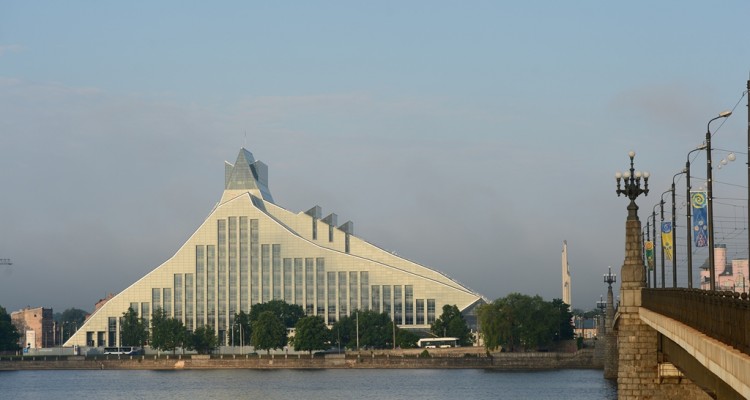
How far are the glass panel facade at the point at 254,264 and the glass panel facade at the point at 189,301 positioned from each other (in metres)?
8.32

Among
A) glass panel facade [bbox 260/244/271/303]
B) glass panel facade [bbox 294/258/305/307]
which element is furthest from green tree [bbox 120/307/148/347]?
glass panel facade [bbox 294/258/305/307]

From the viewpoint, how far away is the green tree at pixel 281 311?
161250 millimetres

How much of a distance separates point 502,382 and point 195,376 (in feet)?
125

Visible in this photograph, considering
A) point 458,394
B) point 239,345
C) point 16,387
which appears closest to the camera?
point 458,394

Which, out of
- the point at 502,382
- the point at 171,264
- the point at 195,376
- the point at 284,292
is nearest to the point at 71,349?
the point at 171,264

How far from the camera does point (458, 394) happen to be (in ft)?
311

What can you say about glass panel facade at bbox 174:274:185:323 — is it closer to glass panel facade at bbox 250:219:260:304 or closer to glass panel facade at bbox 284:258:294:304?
glass panel facade at bbox 250:219:260:304

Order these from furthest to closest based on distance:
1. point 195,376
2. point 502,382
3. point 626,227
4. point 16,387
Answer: point 195,376
point 16,387
point 502,382
point 626,227

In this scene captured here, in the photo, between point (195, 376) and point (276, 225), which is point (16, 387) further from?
point (276, 225)

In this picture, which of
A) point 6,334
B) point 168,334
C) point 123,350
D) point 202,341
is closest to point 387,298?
point 202,341

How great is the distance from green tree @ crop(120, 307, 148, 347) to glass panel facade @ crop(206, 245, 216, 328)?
8716 mm

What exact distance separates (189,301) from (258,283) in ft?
32.0

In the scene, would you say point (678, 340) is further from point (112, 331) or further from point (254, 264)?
point (112, 331)

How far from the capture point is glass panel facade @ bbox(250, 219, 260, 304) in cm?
17000
